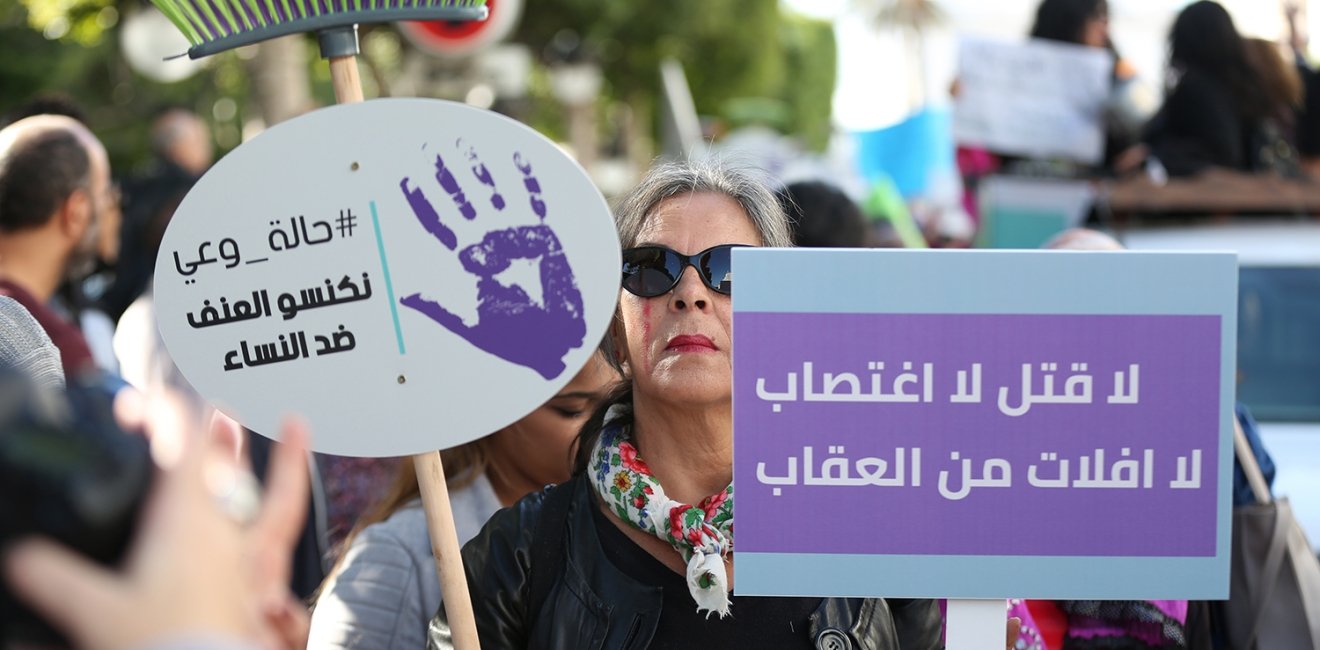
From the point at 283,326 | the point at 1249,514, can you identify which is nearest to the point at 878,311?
the point at 283,326

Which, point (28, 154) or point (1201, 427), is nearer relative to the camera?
point (1201, 427)

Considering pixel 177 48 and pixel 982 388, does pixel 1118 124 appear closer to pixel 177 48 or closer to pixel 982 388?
pixel 982 388

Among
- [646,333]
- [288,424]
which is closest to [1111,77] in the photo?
[646,333]

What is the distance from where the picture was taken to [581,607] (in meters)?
2.23

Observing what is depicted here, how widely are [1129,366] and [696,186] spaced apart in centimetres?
83

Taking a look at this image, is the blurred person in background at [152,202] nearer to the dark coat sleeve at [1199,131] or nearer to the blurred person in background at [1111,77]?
the blurred person in background at [1111,77]

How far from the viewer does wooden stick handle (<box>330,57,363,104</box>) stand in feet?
6.97

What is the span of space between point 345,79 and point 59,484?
1.16 metres

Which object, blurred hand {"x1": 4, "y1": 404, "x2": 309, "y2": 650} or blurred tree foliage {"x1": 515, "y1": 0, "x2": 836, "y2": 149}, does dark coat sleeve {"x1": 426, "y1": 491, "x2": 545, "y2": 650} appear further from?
blurred tree foliage {"x1": 515, "y1": 0, "x2": 836, "y2": 149}

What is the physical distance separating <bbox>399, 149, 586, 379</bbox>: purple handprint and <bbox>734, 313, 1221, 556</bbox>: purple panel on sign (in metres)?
0.25

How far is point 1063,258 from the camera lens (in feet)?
6.51

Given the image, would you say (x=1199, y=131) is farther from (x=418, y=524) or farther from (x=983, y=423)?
(x=983, y=423)

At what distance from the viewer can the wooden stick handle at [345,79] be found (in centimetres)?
212

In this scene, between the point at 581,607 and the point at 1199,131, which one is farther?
the point at 1199,131
